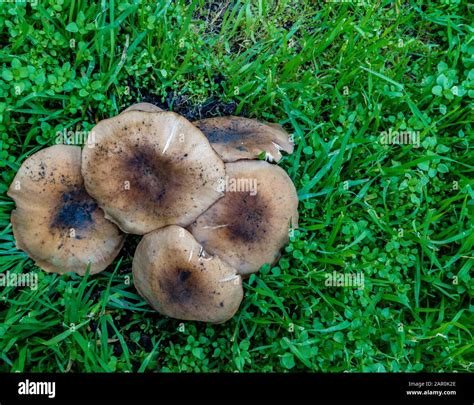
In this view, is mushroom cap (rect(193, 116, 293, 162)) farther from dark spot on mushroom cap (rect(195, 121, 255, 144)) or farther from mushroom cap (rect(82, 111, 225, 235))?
mushroom cap (rect(82, 111, 225, 235))

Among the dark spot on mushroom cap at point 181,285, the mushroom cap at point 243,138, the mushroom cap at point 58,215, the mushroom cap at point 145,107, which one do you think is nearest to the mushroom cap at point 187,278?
the dark spot on mushroom cap at point 181,285

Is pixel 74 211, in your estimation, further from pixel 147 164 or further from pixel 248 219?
pixel 248 219

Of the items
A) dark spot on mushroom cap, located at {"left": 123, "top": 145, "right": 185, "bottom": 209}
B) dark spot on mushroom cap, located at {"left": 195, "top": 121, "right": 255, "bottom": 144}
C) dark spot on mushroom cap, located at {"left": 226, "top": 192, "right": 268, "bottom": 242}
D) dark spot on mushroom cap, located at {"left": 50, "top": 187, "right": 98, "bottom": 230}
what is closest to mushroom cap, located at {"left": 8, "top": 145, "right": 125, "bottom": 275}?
dark spot on mushroom cap, located at {"left": 50, "top": 187, "right": 98, "bottom": 230}

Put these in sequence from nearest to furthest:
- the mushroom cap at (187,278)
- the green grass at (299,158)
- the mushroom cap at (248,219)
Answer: the mushroom cap at (187,278) < the mushroom cap at (248,219) < the green grass at (299,158)

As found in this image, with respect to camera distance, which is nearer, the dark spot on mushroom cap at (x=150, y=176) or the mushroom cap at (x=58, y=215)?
the dark spot on mushroom cap at (x=150, y=176)

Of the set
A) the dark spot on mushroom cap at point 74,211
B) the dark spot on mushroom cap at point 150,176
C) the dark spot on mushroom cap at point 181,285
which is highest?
the dark spot on mushroom cap at point 150,176

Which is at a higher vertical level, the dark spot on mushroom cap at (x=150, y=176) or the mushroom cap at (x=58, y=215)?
the dark spot on mushroom cap at (x=150, y=176)

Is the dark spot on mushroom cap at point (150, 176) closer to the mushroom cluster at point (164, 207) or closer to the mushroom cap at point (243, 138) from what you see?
the mushroom cluster at point (164, 207)
